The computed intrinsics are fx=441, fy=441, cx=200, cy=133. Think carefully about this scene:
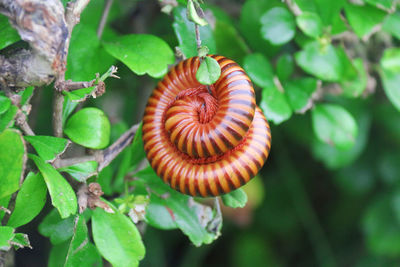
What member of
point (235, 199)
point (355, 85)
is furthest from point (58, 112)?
point (355, 85)

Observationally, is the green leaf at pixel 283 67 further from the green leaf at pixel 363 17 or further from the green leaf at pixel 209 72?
the green leaf at pixel 209 72

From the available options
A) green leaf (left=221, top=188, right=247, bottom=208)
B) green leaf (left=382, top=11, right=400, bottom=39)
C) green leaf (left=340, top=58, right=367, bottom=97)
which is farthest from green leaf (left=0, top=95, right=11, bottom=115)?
green leaf (left=382, top=11, right=400, bottom=39)

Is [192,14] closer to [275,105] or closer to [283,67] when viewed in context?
[275,105]

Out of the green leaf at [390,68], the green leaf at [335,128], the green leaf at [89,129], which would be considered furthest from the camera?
the green leaf at [390,68]

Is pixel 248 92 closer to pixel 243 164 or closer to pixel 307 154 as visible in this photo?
pixel 243 164

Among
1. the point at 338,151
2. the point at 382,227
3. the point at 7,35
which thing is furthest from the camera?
the point at 382,227

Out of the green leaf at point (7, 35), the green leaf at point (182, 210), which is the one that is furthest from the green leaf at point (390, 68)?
the green leaf at point (7, 35)

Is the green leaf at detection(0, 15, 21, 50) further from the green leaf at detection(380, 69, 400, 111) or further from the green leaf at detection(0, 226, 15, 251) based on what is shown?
the green leaf at detection(380, 69, 400, 111)
